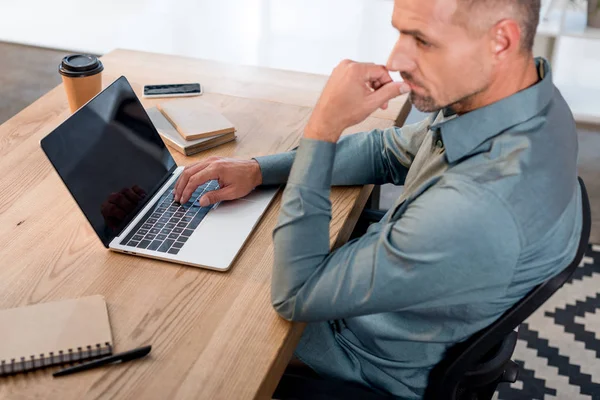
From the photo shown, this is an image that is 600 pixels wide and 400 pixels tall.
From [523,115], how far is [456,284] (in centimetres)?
28

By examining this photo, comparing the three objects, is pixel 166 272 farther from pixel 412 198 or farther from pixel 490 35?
pixel 490 35

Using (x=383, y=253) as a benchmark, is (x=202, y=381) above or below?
below

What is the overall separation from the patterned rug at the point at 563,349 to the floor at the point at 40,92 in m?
0.33

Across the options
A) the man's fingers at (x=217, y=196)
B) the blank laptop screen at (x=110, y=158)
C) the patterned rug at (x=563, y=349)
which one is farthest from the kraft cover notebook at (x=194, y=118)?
the patterned rug at (x=563, y=349)

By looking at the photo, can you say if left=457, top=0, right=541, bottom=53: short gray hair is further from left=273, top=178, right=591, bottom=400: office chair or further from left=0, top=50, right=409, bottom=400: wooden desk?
left=0, top=50, right=409, bottom=400: wooden desk

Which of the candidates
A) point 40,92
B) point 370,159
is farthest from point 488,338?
point 40,92

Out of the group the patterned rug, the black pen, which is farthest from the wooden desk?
the patterned rug

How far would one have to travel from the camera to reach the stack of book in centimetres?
165

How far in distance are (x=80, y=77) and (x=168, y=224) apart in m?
0.51

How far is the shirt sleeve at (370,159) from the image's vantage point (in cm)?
152

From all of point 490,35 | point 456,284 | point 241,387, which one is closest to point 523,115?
point 490,35

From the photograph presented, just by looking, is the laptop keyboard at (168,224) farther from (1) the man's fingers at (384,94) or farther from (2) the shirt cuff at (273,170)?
(1) the man's fingers at (384,94)

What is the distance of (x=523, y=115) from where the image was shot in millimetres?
1133

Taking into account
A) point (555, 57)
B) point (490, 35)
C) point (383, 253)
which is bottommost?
point (555, 57)
